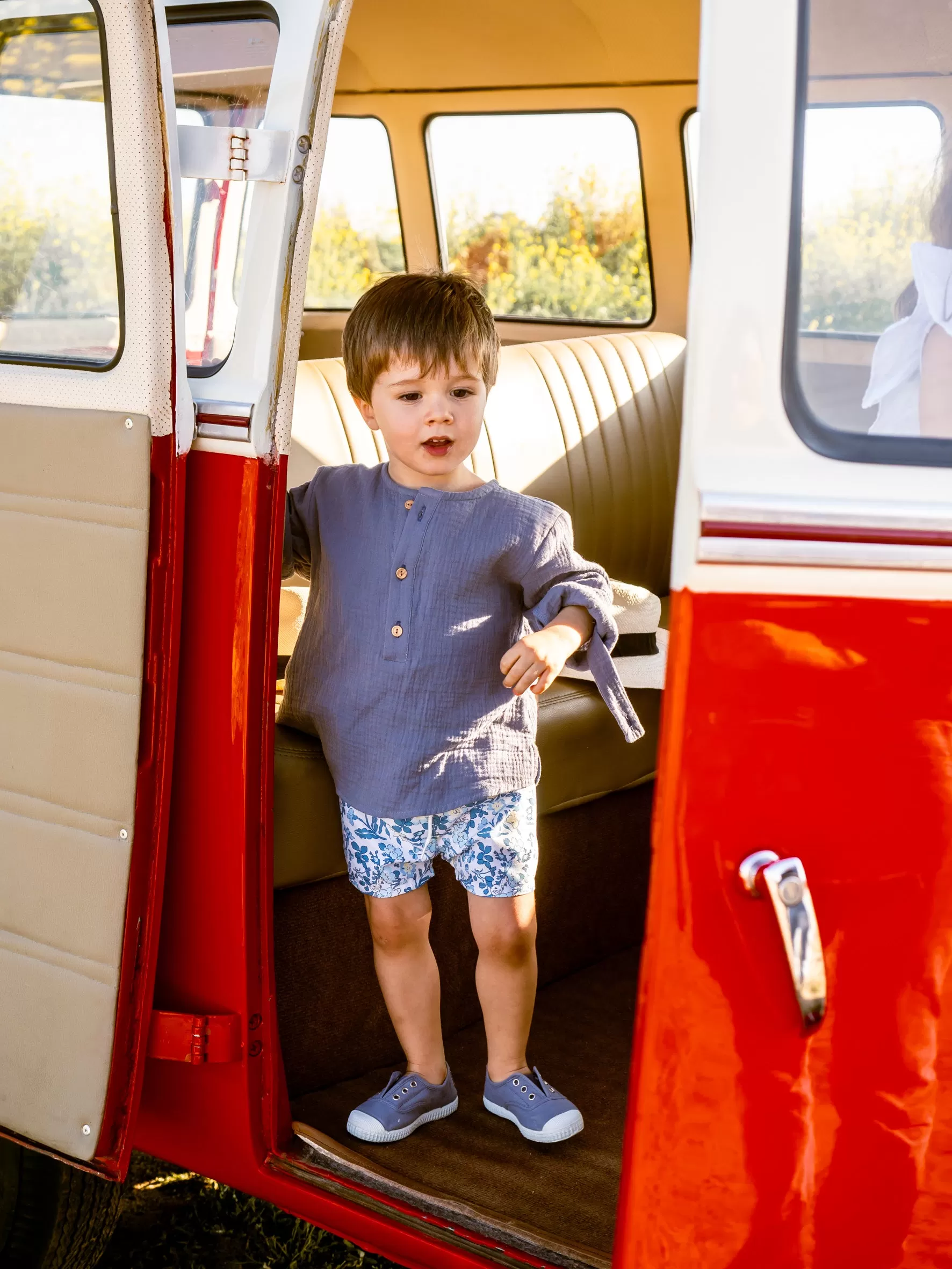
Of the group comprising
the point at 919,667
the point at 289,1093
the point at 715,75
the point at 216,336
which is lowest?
the point at 289,1093

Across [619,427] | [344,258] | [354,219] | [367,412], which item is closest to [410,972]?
[367,412]

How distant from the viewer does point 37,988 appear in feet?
6.09

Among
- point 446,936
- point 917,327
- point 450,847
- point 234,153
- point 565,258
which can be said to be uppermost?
point 565,258

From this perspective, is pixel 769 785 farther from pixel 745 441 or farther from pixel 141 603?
pixel 141 603

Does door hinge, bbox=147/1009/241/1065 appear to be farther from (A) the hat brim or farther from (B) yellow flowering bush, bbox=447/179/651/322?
(B) yellow flowering bush, bbox=447/179/651/322

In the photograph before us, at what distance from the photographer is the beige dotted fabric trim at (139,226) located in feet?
5.26

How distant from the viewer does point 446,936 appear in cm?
244

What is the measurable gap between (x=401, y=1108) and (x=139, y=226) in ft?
4.39

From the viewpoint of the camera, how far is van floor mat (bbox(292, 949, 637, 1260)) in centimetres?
190

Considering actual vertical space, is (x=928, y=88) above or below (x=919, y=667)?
above

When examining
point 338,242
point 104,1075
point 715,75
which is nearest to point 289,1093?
point 104,1075

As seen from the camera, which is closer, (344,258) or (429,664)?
(429,664)

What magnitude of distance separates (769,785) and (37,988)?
3.59 ft

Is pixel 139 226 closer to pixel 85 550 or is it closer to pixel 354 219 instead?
pixel 85 550
